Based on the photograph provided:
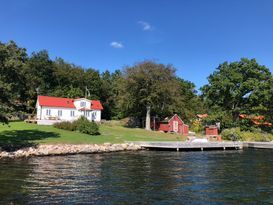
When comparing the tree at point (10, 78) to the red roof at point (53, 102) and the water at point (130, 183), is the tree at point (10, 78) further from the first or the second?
the red roof at point (53, 102)

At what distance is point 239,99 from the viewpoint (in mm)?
65500

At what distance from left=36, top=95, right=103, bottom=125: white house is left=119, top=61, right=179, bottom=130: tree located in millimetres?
7222

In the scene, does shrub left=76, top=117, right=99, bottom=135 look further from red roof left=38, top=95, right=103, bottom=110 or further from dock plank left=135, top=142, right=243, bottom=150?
red roof left=38, top=95, right=103, bottom=110

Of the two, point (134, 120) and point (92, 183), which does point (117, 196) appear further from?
point (134, 120)

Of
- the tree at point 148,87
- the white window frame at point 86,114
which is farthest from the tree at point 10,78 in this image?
the white window frame at point 86,114

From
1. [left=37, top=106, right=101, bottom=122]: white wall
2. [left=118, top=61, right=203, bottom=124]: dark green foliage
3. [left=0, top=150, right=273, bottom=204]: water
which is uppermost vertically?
[left=118, top=61, right=203, bottom=124]: dark green foliage

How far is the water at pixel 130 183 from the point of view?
14648 millimetres

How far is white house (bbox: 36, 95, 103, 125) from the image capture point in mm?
61312

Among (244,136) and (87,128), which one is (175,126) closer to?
(244,136)

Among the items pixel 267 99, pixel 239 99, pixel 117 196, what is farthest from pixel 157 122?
pixel 117 196

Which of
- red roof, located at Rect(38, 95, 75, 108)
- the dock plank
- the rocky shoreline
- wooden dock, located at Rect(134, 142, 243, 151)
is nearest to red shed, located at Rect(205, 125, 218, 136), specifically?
wooden dock, located at Rect(134, 142, 243, 151)

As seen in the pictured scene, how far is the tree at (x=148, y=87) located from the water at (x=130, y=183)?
38.0 meters

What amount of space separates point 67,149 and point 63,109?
105ft

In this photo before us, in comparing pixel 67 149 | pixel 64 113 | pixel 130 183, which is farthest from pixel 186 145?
pixel 64 113
